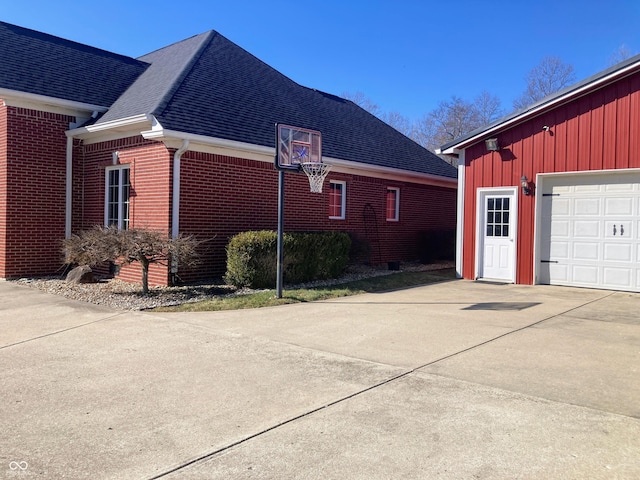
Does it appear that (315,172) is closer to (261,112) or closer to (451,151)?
(261,112)

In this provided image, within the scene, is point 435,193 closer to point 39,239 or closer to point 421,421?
point 39,239

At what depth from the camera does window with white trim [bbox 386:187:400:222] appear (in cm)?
1672

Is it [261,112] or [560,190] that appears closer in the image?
[560,190]

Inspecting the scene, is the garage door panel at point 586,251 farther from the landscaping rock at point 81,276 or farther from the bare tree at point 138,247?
the landscaping rock at point 81,276

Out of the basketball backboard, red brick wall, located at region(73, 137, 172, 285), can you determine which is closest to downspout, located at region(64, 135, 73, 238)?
red brick wall, located at region(73, 137, 172, 285)

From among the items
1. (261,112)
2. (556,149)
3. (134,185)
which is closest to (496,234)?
(556,149)

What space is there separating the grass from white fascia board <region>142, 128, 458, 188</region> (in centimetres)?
338

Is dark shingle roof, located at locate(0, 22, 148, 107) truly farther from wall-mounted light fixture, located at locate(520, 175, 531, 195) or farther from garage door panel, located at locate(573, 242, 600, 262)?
garage door panel, located at locate(573, 242, 600, 262)

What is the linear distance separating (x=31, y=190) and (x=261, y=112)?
5927 millimetres

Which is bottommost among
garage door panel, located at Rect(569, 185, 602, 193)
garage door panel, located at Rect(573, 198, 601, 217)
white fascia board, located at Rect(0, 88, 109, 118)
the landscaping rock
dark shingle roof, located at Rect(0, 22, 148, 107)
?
the landscaping rock

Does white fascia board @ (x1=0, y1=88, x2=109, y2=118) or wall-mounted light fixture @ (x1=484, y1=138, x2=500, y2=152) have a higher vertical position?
white fascia board @ (x1=0, y1=88, x2=109, y2=118)

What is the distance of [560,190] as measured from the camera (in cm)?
1136

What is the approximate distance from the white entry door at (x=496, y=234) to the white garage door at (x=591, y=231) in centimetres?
67

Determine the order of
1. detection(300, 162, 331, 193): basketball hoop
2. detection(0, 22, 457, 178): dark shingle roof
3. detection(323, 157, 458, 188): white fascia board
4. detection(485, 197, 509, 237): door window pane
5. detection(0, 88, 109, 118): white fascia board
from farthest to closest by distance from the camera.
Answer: detection(323, 157, 458, 188): white fascia board, detection(485, 197, 509, 237): door window pane, detection(0, 22, 457, 178): dark shingle roof, detection(0, 88, 109, 118): white fascia board, detection(300, 162, 331, 193): basketball hoop
